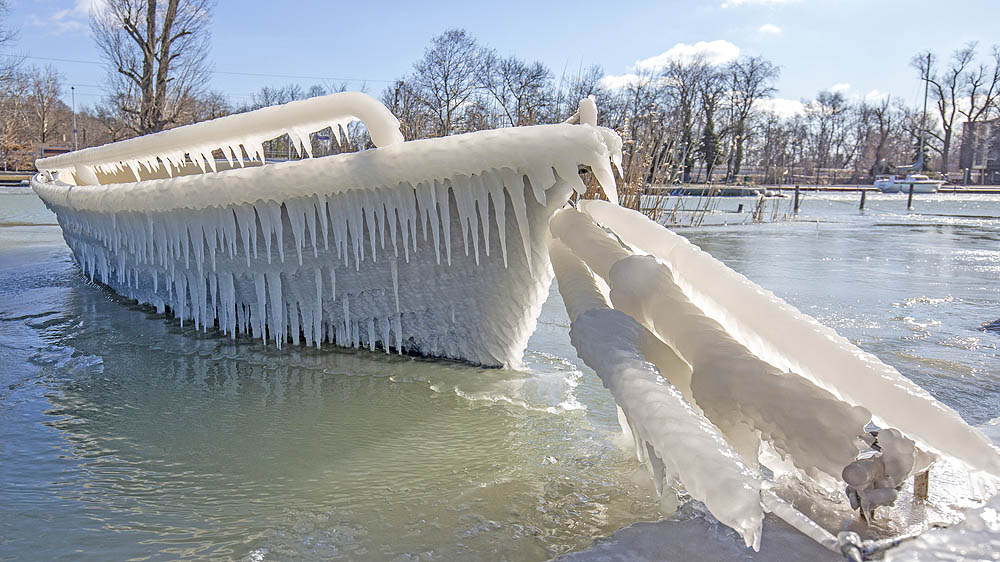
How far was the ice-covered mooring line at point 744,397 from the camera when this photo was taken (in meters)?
1.15

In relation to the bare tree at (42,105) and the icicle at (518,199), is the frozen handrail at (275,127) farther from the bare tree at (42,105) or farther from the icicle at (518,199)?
the bare tree at (42,105)

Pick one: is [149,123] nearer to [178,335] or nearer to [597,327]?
[178,335]

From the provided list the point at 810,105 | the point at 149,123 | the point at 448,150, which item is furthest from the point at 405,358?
the point at 810,105

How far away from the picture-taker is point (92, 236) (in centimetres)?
426

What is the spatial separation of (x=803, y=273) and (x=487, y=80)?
29.1 metres

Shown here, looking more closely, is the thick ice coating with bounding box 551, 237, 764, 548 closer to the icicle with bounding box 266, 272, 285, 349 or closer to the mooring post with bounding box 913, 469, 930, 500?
the mooring post with bounding box 913, 469, 930, 500

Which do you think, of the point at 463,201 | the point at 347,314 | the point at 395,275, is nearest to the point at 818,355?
the point at 463,201

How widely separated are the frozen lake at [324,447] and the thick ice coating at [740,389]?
0.26 m

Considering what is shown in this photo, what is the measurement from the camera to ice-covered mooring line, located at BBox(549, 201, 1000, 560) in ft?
3.76

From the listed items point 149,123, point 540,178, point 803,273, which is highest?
point 149,123

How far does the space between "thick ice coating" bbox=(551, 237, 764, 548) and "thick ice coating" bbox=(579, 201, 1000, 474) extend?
0.69 feet

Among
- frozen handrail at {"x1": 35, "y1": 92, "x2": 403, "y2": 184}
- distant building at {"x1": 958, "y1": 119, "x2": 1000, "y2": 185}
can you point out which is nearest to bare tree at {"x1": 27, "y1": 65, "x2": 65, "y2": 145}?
frozen handrail at {"x1": 35, "y1": 92, "x2": 403, "y2": 184}

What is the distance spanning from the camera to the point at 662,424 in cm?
121

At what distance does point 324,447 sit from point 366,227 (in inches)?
39.8
